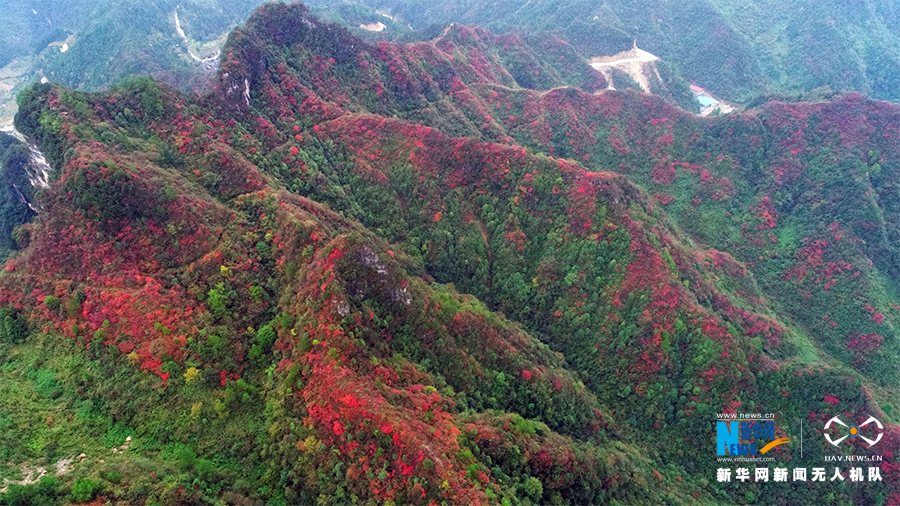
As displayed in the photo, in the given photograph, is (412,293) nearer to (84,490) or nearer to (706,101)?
(84,490)

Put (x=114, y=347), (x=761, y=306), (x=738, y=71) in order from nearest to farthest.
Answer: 1. (x=114, y=347)
2. (x=761, y=306)
3. (x=738, y=71)

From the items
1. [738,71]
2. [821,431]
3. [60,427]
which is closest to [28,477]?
[60,427]

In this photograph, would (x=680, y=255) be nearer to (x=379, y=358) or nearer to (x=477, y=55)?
(x=379, y=358)

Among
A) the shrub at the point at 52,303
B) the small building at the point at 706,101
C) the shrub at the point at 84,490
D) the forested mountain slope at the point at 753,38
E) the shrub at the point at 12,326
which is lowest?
the shrub at the point at 84,490
